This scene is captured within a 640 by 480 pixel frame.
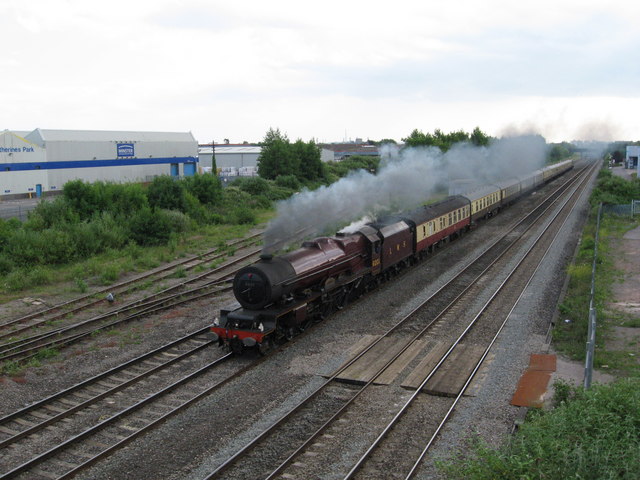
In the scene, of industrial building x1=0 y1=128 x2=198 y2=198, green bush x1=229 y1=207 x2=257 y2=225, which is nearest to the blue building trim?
industrial building x1=0 y1=128 x2=198 y2=198

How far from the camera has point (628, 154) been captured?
9050cm

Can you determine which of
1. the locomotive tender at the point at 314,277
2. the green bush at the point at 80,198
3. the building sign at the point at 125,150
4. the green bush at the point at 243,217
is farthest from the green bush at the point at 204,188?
the locomotive tender at the point at 314,277

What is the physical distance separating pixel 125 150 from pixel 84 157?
18.8 feet

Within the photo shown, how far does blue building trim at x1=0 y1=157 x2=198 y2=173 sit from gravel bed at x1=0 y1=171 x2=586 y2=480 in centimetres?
3441

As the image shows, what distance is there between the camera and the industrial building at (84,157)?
4712 cm

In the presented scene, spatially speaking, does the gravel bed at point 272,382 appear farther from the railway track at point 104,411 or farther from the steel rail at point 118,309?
the steel rail at point 118,309

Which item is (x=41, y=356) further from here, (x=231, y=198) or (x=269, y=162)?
(x=269, y=162)

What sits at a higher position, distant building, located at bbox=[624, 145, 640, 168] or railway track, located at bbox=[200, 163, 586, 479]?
distant building, located at bbox=[624, 145, 640, 168]

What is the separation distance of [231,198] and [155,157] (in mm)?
19463

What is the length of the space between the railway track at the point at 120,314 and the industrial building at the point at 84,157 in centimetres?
2810

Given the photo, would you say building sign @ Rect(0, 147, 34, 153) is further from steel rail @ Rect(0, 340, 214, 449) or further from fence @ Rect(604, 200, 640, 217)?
fence @ Rect(604, 200, 640, 217)

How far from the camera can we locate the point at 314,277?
17766 millimetres

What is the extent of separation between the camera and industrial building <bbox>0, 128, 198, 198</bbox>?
47125mm

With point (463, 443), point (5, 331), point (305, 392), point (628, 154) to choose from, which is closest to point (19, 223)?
point (5, 331)
